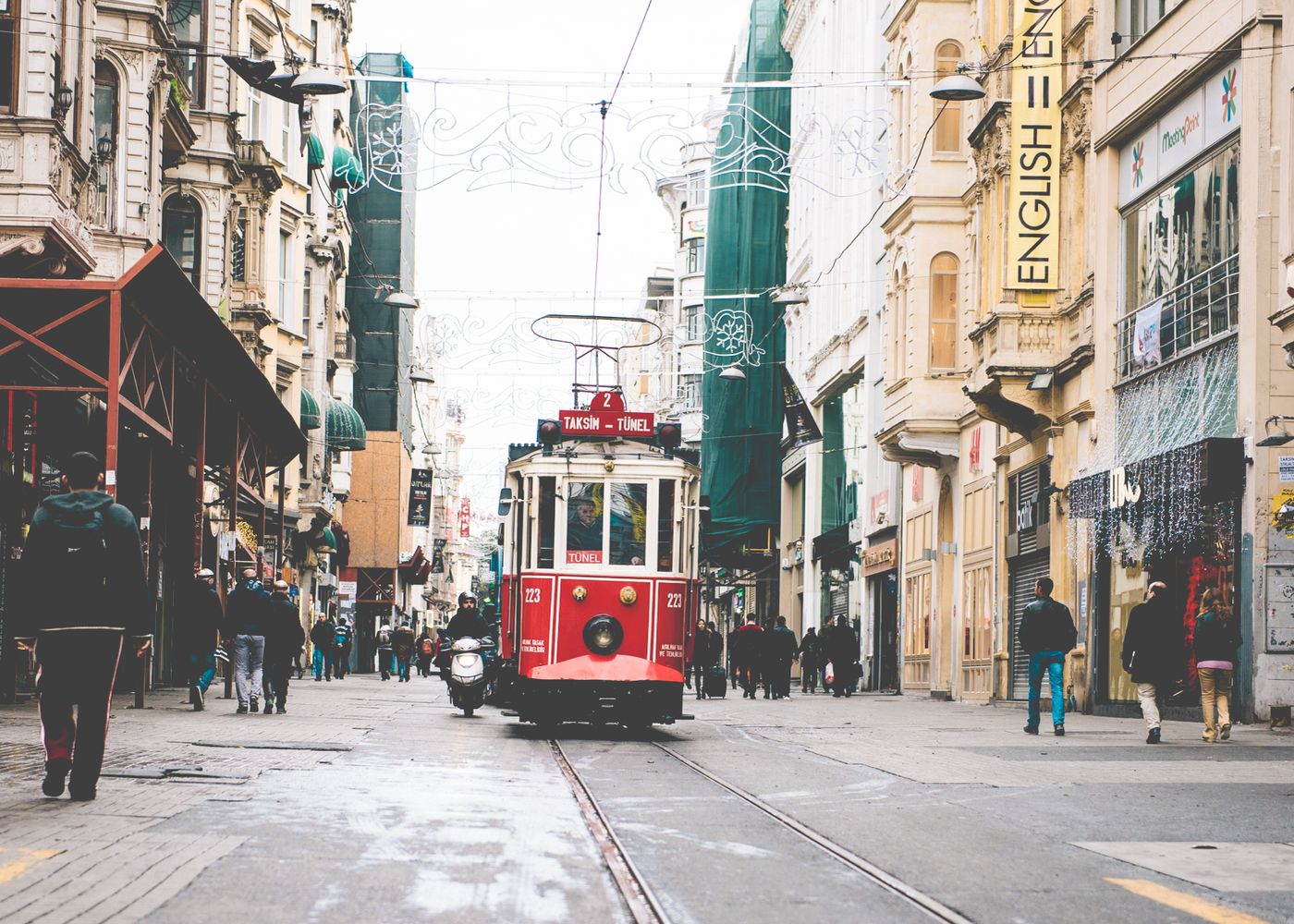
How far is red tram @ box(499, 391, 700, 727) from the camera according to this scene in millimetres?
19844

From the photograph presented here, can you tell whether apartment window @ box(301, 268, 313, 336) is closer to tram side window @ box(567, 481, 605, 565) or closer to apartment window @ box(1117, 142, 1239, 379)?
apartment window @ box(1117, 142, 1239, 379)

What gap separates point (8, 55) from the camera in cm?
2147

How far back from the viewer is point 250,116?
45.8 m

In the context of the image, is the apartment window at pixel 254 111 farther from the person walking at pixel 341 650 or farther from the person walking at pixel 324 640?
the person walking at pixel 341 650

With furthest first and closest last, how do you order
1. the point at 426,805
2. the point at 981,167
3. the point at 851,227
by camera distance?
1. the point at 851,227
2. the point at 981,167
3. the point at 426,805

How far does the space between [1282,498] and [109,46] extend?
16328 mm

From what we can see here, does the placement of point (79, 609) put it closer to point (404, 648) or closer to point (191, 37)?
point (191, 37)

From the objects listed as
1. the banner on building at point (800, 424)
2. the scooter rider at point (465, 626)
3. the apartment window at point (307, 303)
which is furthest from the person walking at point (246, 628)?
the apartment window at point (307, 303)

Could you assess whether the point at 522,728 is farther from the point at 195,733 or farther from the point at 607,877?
the point at 607,877

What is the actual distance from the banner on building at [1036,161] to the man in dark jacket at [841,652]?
11065mm

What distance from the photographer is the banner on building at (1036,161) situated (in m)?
28.8

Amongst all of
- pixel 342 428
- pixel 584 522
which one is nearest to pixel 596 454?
pixel 584 522

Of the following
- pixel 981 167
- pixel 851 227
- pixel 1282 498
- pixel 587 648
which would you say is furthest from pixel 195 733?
pixel 851 227

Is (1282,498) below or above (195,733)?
above
